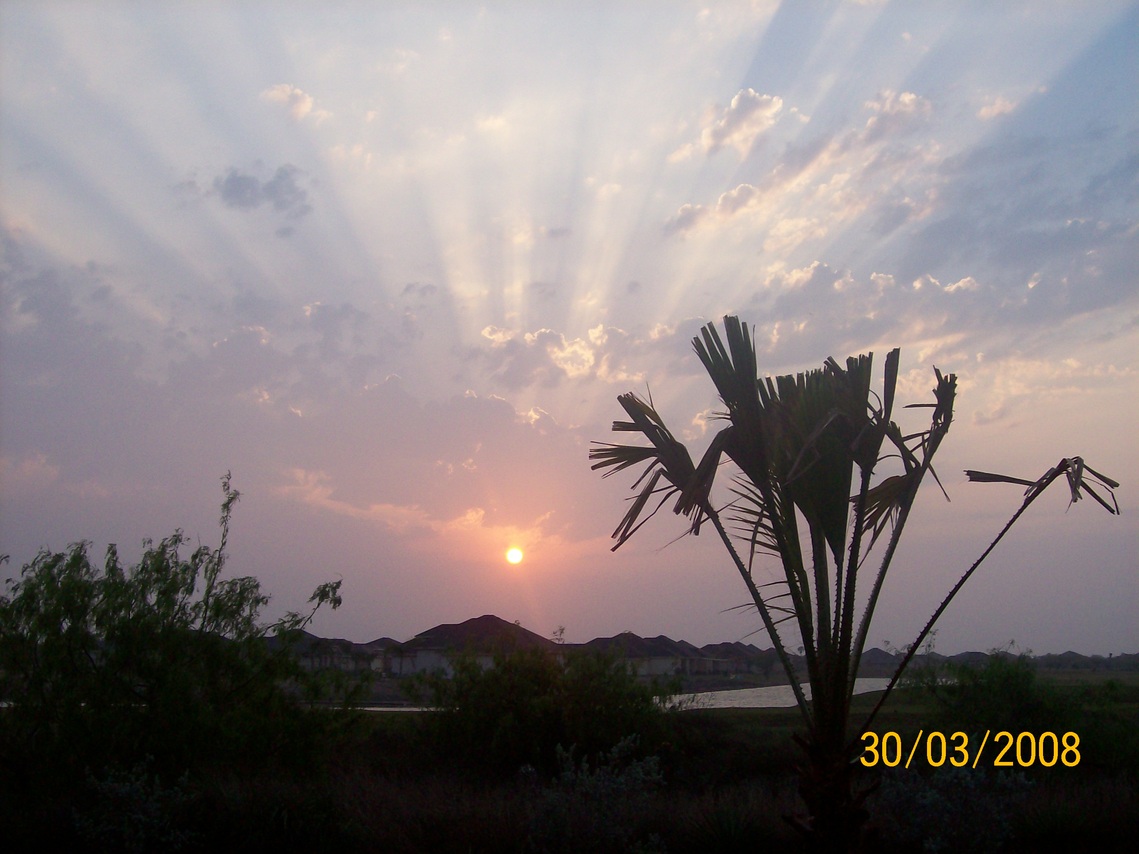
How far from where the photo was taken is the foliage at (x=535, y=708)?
49.5 ft

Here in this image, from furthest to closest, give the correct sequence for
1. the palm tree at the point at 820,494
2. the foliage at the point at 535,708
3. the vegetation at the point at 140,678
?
the foliage at the point at 535,708, the vegetation at the point at 140,678, the palm tree at the point at 820,494

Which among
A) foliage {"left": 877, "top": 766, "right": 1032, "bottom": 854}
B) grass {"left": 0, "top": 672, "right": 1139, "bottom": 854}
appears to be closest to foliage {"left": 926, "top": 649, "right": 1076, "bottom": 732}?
grass {"left": 0, "top": 672, "right": 1139, "bottom": 854}

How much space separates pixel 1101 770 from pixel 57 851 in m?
14.1

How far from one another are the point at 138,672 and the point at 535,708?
20.4 ft

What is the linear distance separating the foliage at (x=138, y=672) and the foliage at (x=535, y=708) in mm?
3534

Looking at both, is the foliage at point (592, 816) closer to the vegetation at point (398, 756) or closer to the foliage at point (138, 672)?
the vegetation at point (398, 756)

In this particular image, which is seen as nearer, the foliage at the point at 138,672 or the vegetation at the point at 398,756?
the vegetation at the point at 398,756

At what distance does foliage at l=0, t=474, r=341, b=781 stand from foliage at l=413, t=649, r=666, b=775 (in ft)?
11.6

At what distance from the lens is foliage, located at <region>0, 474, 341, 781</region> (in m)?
11.8

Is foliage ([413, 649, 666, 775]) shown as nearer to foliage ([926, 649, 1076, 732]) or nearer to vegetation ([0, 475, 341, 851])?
vegetation ([0, 475, 341, 851])

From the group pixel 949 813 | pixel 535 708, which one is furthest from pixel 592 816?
pixel 535 708

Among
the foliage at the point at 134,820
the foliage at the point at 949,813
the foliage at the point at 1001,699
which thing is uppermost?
the foliage at the point at 1001,699

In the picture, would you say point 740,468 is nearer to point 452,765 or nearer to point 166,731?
point 166,731

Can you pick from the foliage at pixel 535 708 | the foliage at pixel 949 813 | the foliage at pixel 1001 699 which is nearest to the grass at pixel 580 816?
A: the foliage at pixel 949 813
